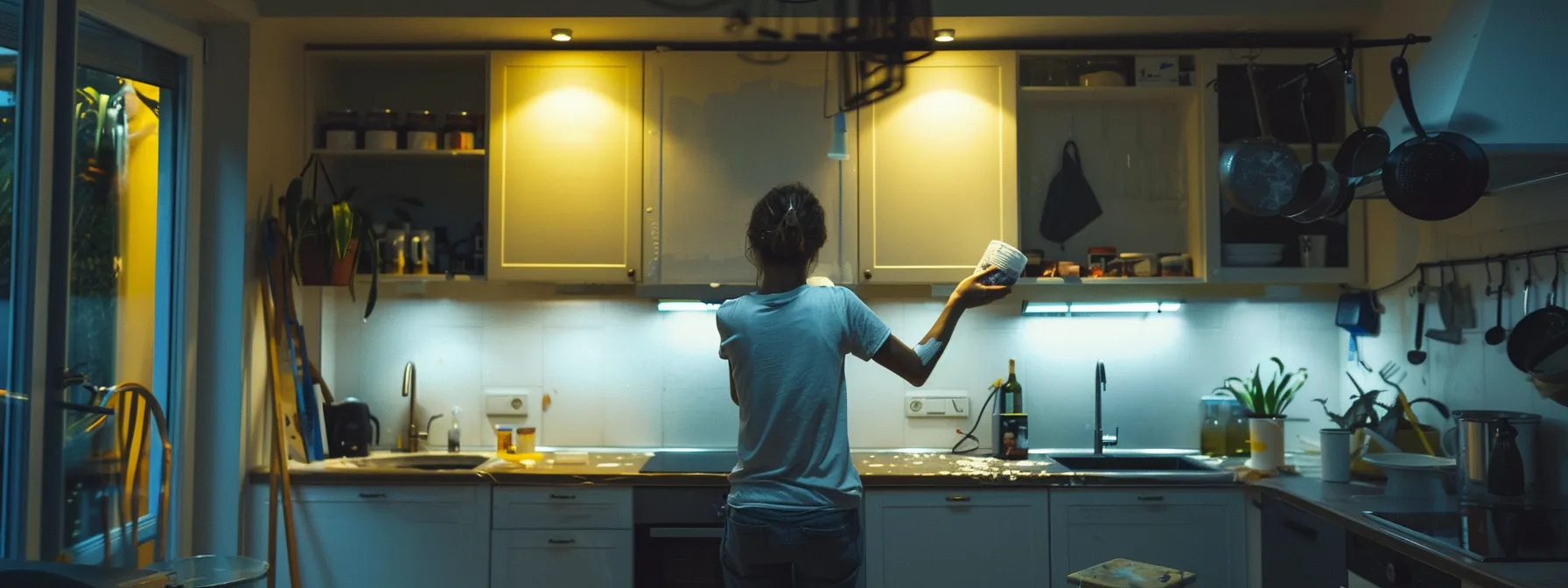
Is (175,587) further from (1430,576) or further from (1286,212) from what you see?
(1286,212)

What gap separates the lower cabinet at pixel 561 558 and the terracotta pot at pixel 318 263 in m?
0.94

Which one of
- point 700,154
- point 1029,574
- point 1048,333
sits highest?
point 700,154

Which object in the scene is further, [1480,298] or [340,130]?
[340,130]

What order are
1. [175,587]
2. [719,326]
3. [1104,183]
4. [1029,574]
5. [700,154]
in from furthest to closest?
[1104,183], [700,154], [1029,574], [719,326], [175,587]

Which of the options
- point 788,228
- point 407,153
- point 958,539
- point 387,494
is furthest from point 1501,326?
point 407,153

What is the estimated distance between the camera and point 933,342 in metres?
2.26

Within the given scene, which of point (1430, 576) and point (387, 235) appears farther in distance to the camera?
point (387, 235)

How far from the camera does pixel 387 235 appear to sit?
12.5ft

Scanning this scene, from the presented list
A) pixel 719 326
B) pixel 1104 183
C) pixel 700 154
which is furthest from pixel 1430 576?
pixel 700 154

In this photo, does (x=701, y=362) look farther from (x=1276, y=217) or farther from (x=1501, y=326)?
(x=1501, y=326)

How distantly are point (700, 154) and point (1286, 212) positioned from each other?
1695 mm

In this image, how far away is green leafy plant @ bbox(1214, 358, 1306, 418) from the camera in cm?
357

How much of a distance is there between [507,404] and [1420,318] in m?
2.82

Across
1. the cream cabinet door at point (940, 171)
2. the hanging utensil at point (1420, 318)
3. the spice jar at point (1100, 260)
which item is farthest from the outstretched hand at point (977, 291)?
the hanging utensil at point (1420, 318)
